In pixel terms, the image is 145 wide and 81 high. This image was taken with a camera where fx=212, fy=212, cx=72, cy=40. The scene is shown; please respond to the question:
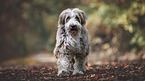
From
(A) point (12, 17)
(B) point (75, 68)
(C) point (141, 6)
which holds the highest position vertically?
(A) point (12, 17)

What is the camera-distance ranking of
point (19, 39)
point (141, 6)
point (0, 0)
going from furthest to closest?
point (19, 39)
point (0, 0)
point (141, 6)

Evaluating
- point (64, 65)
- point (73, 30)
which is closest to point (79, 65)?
point (64, 65)

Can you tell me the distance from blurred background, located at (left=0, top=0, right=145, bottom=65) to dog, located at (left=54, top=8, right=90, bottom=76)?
644 cm

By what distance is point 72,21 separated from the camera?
6422 millimetres

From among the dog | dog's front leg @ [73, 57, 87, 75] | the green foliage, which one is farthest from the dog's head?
the green foliage

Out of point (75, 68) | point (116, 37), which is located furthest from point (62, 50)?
point (116, 37)

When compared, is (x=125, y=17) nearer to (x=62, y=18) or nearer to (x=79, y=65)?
(x=79, y=65)

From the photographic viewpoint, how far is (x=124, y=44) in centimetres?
1695

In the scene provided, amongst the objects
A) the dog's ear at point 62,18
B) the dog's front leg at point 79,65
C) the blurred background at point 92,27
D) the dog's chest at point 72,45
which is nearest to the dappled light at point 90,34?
the blurred background at point 92,27

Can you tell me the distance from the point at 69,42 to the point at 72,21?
2.43 feet

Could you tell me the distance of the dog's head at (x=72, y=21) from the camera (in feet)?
20.9

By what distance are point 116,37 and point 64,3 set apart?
759 centimetres

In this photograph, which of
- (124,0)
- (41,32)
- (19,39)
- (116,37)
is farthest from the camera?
(41,32)

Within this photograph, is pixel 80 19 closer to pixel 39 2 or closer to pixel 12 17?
pixel 39 2
